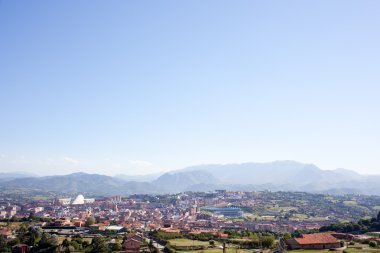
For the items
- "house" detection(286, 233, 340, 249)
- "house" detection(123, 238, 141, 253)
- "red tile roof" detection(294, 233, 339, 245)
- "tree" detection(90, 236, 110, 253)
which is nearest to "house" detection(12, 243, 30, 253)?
"tree" detection(90, 236, 110, 253)

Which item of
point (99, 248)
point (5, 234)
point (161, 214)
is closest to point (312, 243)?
point (99, 248)

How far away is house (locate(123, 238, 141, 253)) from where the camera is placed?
3353cm

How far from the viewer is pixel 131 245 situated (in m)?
34.2

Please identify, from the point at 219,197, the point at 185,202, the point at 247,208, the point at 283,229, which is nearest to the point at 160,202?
the point at 185,202

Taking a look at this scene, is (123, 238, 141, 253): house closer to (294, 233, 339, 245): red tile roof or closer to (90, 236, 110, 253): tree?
(90, 236, 110, 253): tree

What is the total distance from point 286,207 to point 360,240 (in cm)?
7197

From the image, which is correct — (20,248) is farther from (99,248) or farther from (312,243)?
(312,243)

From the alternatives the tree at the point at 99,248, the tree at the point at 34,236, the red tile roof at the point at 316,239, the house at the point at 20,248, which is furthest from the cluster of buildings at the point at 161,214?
the red tile roof at the point at 316,239

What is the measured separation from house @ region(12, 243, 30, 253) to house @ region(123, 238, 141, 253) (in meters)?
8.38

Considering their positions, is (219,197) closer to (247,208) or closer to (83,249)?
(247,208)

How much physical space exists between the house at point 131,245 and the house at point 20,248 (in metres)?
8.38

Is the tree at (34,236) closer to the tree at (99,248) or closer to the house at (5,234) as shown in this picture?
the house at (5,234)

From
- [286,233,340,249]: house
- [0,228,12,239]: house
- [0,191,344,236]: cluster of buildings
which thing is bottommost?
[0,191,344,236]: cluster of buildings

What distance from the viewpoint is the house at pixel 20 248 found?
3372 centimetres
